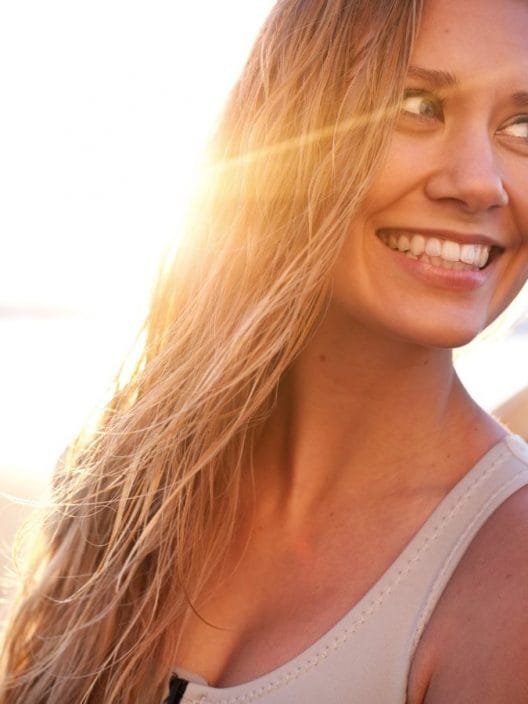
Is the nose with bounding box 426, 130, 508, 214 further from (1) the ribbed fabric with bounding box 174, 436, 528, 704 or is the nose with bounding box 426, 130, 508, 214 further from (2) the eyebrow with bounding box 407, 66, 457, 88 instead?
(1) the ribbed fabric with bounding box 174, 436, 528, 704

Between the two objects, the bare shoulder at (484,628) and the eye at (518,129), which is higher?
the eye at (518,129)

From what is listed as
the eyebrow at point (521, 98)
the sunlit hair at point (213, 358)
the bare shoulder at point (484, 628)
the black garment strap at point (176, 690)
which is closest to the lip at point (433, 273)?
the sunlit hair at point (213, 358)

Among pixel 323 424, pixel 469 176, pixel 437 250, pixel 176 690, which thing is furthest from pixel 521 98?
pixel 176 690

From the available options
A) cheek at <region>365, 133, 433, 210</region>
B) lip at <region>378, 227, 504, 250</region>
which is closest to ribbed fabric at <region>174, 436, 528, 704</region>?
A: lip at <region>378, 227, 504, 250</region>

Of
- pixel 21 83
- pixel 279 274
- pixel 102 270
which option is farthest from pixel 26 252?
pixel 279 274

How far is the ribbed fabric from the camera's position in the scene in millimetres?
1543

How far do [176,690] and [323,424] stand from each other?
0.56 metres

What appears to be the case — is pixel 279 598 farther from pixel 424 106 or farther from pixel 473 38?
pixel 473 38

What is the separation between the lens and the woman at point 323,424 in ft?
5.21

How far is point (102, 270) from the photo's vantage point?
251cm

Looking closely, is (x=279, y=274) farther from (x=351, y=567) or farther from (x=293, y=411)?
(x=351, y=567)

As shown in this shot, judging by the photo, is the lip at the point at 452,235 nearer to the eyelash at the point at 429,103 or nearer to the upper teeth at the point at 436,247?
the upper teeth at the point at 436,247

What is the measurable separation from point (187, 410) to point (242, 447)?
19cm

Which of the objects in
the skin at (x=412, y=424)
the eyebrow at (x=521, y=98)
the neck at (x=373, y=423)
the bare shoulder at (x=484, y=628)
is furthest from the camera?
the neck at (x=373, y=423)
